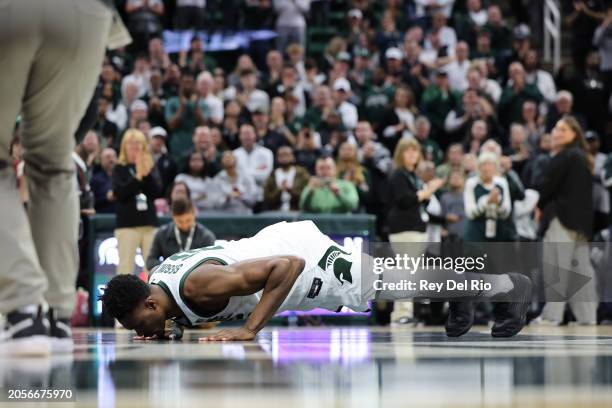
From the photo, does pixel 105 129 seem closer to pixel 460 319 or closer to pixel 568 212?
pixel 568 212

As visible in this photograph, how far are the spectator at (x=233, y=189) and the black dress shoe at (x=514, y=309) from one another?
6.62m

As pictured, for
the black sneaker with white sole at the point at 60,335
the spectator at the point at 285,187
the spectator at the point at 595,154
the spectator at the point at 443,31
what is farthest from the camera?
the spectator at the point at 443,31

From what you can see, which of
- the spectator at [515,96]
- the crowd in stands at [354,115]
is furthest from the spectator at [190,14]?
the spectator at [515,96]

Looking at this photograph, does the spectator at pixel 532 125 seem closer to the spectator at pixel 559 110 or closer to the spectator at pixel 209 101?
the spectator at pixel 559 110

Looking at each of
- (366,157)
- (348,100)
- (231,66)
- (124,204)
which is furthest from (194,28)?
(124,204)

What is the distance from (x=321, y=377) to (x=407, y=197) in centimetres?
884

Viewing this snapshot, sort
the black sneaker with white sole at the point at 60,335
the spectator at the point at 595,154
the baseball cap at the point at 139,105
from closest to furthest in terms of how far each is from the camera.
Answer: the black sneaker with white sole at the point at 60,335
the spectator at the point at 595,154
the baseball cap at the point at 139,105

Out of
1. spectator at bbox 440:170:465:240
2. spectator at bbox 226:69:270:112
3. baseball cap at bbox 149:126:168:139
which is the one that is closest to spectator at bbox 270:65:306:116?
spectator at bbox 226:69:270:112

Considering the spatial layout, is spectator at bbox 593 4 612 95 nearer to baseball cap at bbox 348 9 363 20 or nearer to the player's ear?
baseball cap at bbox 348 9 363 20

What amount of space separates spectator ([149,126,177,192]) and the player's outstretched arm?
748 centimetres

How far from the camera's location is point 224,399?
2986 millimetres

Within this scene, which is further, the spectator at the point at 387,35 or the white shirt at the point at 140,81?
the spectator at the point at 387,35

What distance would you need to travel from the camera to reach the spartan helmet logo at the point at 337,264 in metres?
7.05

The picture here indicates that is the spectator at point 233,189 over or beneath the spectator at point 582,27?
beneath
